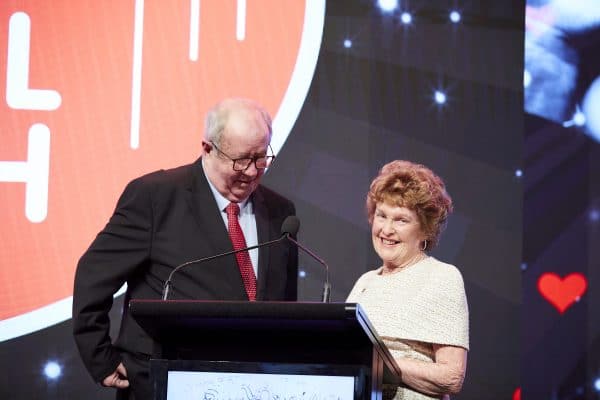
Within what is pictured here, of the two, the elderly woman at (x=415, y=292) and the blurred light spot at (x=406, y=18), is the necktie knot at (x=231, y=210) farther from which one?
the blurred light spot at (x=406, y=18)

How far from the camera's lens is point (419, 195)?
248 cm

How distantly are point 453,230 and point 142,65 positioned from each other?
58.7 inches

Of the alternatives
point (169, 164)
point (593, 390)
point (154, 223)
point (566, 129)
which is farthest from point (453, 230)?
point (154, 223)

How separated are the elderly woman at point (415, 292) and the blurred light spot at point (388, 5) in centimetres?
134

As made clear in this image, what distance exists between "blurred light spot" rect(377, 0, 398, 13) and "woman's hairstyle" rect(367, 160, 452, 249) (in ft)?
4.51

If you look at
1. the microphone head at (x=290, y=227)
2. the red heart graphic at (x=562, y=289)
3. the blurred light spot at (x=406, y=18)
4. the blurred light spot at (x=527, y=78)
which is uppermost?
the blurred light spot at (x=406, y=18)

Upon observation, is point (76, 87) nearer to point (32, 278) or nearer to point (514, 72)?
point (32, 278)

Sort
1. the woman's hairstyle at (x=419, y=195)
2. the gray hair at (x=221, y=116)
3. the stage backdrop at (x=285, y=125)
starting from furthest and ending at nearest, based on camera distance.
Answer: the stage backdrop at (x=285, y=125) < the gray hair at (x=221, y=116) < the woman's hairstyle at (x=419, y=195)

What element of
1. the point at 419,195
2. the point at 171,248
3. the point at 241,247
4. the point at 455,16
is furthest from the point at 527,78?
the point at 171,248

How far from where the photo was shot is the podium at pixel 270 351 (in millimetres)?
1772

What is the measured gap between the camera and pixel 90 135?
3.72m

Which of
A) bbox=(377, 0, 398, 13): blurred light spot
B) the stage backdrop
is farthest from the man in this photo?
bbox=(377, 0, 398, 13): blurred light spot

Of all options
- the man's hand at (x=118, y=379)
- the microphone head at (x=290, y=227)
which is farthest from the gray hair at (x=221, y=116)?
the man's hand at (x=118, y=379)

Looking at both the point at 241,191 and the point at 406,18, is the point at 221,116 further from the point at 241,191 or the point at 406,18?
the point at 406,18
